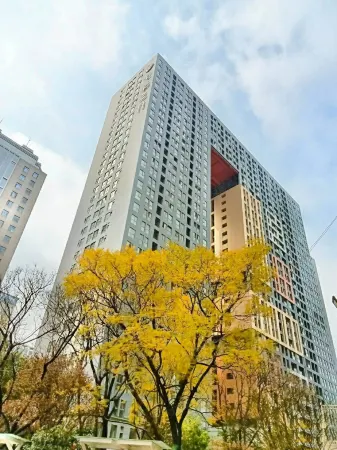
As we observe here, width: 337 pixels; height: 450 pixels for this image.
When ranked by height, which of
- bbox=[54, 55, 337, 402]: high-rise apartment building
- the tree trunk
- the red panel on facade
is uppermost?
the red panel on facade

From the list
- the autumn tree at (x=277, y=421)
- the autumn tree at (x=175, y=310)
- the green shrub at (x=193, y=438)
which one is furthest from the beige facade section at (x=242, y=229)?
the autumn tree at (x=175, y=310)

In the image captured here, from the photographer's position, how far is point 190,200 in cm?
5869

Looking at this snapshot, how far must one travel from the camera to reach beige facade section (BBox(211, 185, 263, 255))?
72188 mm

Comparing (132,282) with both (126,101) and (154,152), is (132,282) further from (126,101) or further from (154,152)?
(126,101)

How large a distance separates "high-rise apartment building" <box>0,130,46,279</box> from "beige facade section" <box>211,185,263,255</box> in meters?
43.0

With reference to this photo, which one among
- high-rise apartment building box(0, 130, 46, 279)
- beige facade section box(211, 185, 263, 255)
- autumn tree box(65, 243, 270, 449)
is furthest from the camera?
beige facade section box(211, 185, 263, 255)

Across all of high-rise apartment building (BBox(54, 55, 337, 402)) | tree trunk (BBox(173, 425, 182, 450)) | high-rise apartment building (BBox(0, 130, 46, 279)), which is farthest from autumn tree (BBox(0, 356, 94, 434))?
high-rise apartment building (BBox(0, 130, 46, 279))

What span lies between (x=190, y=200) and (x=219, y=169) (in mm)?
26201

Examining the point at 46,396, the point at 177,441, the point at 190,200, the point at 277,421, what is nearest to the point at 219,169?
the point at 190,200

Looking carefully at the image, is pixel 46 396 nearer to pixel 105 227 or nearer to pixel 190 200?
pixel 105 227

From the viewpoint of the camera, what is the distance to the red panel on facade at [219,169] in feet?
253

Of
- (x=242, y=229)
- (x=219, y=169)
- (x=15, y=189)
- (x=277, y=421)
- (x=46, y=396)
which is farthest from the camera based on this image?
(x=219, y=169)

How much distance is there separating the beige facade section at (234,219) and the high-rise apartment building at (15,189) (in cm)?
4298

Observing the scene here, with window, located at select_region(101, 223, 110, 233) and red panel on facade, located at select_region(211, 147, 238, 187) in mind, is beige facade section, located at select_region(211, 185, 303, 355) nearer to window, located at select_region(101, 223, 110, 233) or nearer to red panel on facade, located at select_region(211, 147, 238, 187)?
red panel on facade, located at select_region(211, 147, 238, 187)
